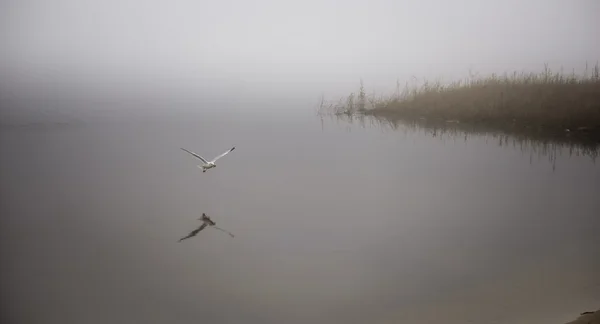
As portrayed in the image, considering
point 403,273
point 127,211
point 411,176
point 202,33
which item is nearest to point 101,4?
point 202,33

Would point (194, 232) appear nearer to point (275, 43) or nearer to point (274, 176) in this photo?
point (274, 176)

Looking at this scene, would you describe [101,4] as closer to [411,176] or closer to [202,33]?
[202,33]

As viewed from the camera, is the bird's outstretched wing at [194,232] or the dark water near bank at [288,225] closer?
the dark water near bank at [288,225]

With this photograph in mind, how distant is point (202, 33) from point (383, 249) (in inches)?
45.5

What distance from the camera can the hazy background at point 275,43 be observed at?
5.78 feet

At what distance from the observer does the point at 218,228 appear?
188 cm

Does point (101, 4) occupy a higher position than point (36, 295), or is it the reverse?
point (101, 4)

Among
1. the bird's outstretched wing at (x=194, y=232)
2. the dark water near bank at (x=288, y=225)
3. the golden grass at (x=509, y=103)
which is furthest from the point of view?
the golden grass at (x=509, y=103)

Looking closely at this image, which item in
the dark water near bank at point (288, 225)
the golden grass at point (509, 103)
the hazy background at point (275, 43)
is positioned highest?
the hazy background at point (275, 43)

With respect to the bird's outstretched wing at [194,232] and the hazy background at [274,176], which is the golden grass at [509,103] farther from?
the bird's outstretched wing at [194,232]

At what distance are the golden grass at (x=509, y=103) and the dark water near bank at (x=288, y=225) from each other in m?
0.10

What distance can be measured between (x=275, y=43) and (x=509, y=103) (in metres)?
1.12

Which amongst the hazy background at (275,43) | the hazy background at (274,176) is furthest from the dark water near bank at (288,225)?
the hazy background at (275,43)

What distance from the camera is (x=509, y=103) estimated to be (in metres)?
2.21
